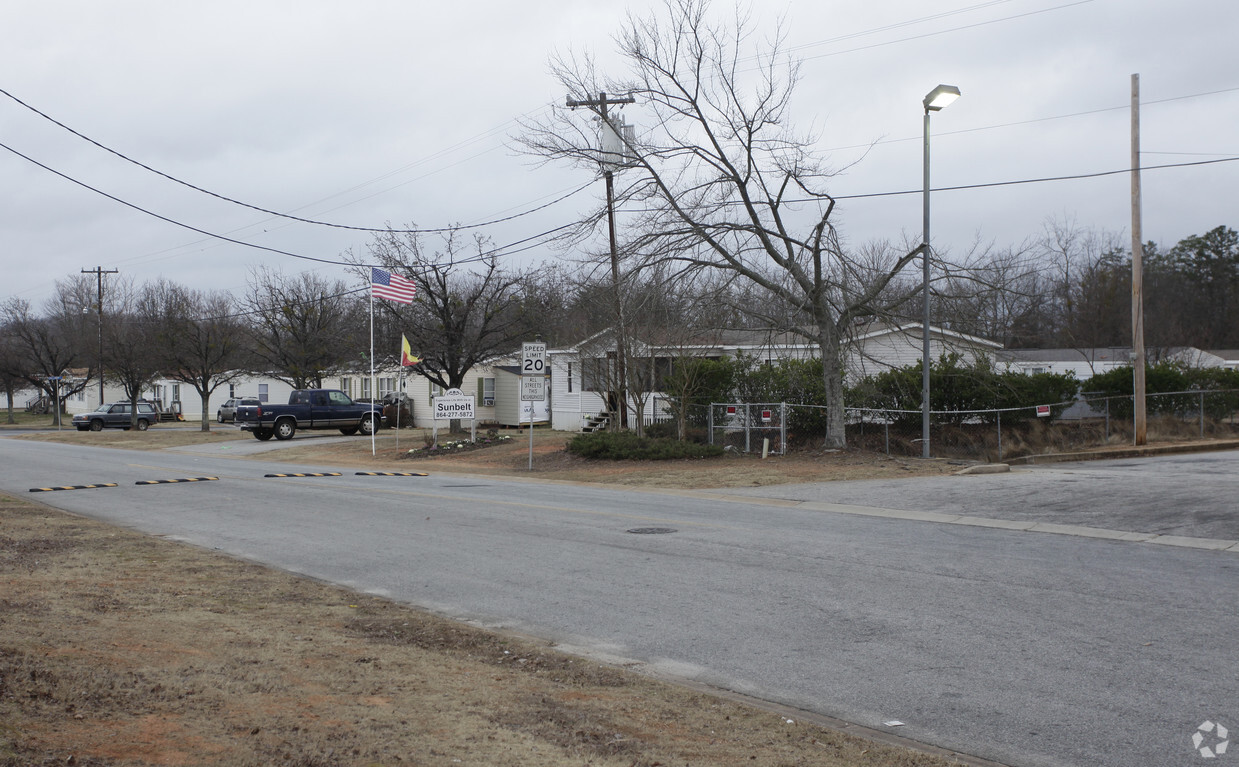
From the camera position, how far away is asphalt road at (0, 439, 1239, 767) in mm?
5625

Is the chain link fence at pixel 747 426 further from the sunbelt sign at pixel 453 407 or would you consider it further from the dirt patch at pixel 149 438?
the dirt patch at pixel 149 438

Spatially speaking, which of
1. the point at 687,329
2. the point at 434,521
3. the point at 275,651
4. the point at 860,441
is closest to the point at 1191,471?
the point at 860,441

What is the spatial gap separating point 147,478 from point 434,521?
11.8 m

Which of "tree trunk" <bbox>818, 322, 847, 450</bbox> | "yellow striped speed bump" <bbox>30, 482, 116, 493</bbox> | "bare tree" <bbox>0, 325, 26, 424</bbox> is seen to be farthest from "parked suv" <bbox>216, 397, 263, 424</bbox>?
"tree trunk" <bbox>818, 322, 847, 450</bbox>

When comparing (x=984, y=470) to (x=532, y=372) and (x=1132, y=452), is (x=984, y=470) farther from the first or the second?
(x=532, y=372)

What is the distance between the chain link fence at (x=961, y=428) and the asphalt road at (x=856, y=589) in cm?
709

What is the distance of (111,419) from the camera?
54188 millimetres

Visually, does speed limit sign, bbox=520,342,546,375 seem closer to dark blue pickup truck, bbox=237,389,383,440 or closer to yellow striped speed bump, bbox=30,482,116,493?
yellow striped speed bump, bbox=30,482,116,493

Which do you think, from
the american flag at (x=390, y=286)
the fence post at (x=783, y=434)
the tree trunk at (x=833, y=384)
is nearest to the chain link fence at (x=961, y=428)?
the fence post at (x=783, y=434)

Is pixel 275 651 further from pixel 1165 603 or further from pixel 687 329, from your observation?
pixel 687 329

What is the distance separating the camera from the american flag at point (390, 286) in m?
29.0

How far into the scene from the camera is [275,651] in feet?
20.5

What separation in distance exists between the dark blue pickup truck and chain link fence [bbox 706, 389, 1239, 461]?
18.3m

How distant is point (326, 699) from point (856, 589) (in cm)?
519
